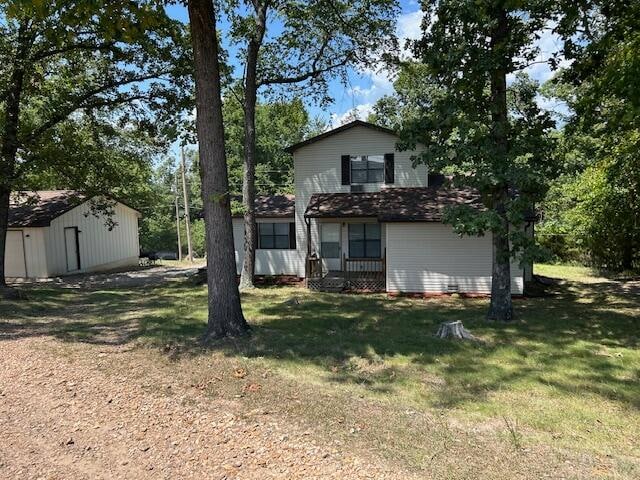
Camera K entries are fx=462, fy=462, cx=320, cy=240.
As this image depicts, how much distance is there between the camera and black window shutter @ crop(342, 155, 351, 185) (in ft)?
57.2

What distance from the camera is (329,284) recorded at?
16.3 m

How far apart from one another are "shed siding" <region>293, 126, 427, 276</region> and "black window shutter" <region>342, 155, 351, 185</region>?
6.3 inches

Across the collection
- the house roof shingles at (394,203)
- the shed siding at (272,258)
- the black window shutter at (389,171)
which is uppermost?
the black window shutter at (389,171)

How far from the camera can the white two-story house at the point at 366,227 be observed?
14.9 m

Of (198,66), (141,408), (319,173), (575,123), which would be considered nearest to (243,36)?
(319,173)

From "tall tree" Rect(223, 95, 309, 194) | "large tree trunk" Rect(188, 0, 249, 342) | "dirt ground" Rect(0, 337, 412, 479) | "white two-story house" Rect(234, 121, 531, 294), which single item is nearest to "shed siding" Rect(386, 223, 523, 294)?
"white two-story house" Rect(234, 121, 531, 294)

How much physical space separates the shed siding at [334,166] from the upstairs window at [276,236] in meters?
0.36

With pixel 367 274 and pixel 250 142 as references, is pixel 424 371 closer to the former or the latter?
pixel 367 274

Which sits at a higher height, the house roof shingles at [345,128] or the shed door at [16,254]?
the house roof shingles at [345,128]

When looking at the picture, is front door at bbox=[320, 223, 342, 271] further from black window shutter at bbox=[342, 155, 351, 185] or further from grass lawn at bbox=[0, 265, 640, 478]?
grass lawn at bbox=[0, 265, 640, 478]

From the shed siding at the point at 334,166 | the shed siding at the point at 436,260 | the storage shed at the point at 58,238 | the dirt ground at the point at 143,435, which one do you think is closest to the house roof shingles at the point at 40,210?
the storage shed at the point at 58,238

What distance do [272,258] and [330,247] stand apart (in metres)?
2.42

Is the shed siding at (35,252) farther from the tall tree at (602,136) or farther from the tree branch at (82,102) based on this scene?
the tall tree at (602,136)

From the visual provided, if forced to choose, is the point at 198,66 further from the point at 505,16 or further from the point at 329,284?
the point at 329,284
